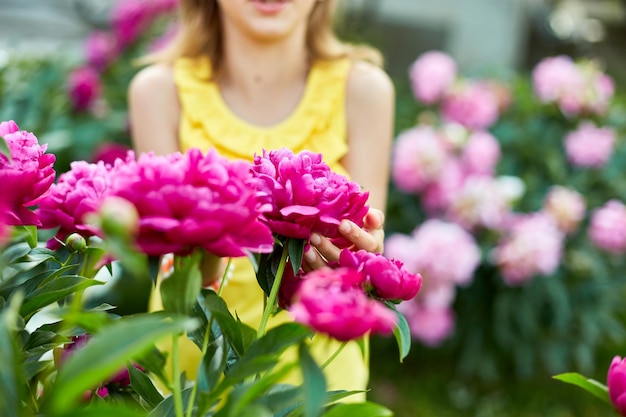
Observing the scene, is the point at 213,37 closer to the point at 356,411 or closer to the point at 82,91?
the point at 82,91

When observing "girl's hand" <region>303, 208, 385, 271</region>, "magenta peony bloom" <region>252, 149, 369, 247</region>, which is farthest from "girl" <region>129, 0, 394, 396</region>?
"magenta peony bloom" <region>252, 149, 369, 247</region>

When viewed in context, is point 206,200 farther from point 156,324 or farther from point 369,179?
point 369,179

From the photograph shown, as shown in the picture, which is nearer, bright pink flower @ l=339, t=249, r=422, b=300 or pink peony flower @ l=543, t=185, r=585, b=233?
bright pink flower @ l=339, t=249, r=422, b=300

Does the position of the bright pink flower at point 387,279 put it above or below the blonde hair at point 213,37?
below

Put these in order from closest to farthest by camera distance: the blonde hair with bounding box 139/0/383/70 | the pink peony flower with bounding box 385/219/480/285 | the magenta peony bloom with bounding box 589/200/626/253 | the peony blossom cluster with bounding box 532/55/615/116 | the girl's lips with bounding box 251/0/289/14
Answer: the girl's lips with bounding box 251/0/289/14, the blonde hair with bounding box 139/0/383/70, the pink peony flower with bounding box 385/219/480/285, the magenta peony bloom with bounding box 589/200/626/253, the peony blossom cluster with bounding box 532/55/615/116

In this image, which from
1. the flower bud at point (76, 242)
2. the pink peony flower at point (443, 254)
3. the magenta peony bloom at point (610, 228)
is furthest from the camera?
the magenta peony bloom at point (610, 228)

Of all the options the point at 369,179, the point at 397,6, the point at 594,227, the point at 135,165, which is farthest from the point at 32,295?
the point at 397,6

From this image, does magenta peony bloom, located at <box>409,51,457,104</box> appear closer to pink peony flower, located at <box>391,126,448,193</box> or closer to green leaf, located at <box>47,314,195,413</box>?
pink peony flower, located at <box>391,126,448,193</box>

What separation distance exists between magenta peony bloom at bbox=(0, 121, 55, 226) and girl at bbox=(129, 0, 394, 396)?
3.04ft

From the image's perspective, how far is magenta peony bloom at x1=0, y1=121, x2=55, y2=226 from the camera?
79 centimetres

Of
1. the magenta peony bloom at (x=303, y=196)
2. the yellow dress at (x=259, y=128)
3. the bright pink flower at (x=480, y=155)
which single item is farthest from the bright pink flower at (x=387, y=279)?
the bright pink flower at (x=480, y=155)

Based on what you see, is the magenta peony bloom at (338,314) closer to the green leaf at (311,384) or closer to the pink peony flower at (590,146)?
the green leaf at (311,384)

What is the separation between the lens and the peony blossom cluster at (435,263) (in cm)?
286

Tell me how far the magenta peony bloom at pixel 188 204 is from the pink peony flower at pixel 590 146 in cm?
267
